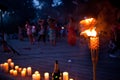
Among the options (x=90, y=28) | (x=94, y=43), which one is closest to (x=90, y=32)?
(x=90, y=28)

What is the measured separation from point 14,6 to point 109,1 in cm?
3937

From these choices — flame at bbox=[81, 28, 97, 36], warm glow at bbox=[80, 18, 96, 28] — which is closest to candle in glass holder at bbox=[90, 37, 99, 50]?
flame at bbox=[81, 28, 97, 36]

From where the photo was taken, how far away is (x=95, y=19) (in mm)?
5773

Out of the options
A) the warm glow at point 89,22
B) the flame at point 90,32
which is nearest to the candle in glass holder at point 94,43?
the flame at point 90,32

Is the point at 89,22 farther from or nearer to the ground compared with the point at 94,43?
farther from the ground

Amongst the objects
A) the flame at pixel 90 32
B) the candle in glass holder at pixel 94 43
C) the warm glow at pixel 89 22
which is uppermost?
the warm glow at pixel 89 22

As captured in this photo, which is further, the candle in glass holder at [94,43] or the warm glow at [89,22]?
the candle in glass holder at [94,43]

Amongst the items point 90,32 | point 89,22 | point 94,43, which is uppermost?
point 89,22

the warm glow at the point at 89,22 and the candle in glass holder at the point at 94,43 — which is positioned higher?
the warm glow at the point at 89,22

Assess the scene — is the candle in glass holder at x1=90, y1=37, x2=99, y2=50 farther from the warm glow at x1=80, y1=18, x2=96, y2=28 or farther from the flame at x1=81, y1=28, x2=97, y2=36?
the warm glow at x1=80, y1=18, x2=96, y2=28

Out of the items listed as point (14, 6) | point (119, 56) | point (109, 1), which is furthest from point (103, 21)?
point (14, 6)

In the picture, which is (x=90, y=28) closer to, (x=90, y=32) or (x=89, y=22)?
(x=90, y=32)

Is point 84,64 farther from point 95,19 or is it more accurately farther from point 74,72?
point 95,19

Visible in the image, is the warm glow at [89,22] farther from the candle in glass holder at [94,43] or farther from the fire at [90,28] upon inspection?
the candle in glass holder at [94,43]
